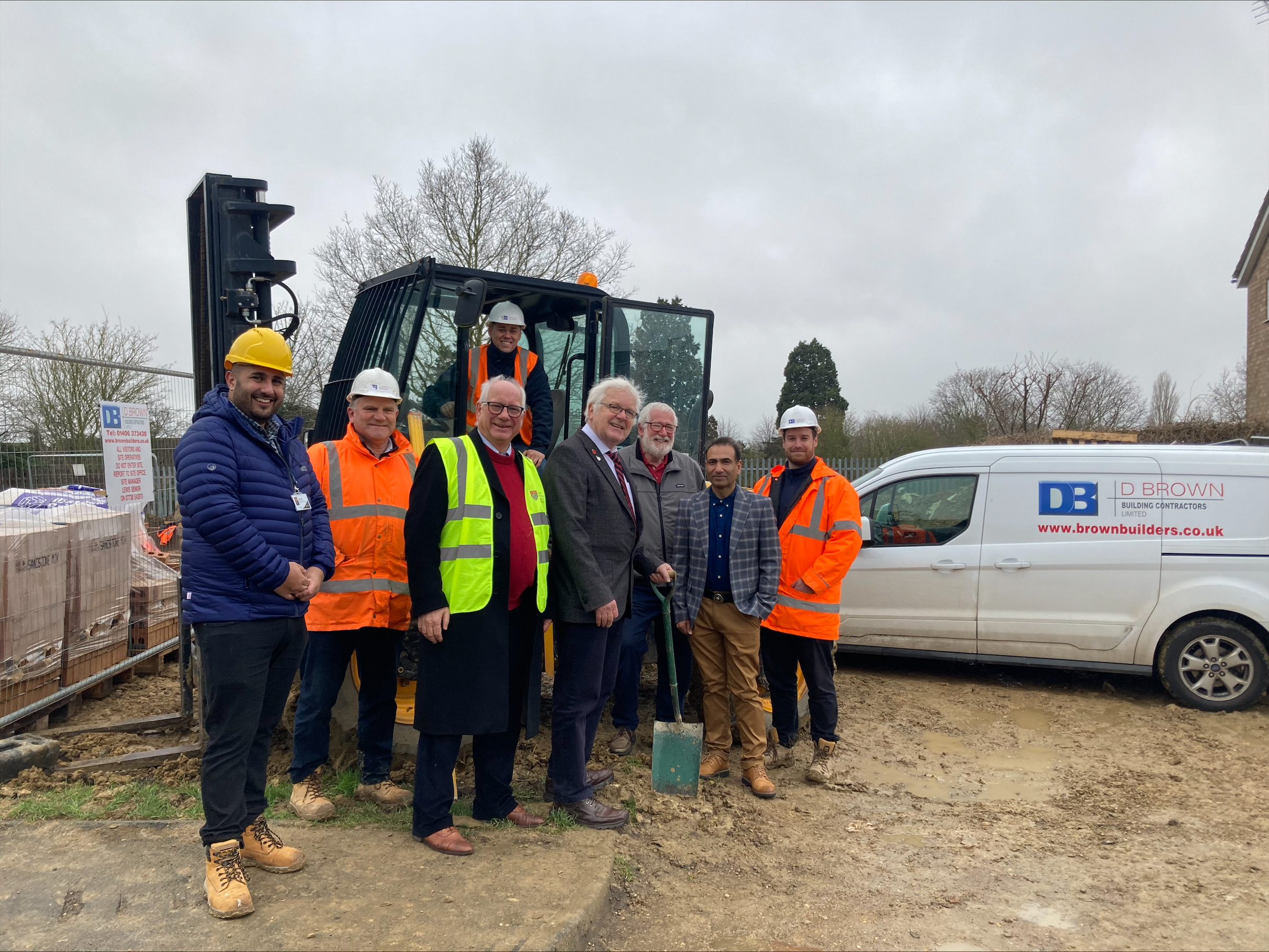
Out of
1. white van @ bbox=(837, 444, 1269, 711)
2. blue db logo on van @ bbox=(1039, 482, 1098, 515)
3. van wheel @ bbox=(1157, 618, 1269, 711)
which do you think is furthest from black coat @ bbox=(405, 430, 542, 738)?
van wheel @ bbox=(1157, 618, 1269, 711)

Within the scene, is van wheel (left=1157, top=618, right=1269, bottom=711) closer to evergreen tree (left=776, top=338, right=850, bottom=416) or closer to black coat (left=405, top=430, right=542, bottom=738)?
black coat (left=405, top=430, right=542, bottom=738)

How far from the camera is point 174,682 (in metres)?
6.80

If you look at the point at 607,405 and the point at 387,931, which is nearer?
the point at 387,931

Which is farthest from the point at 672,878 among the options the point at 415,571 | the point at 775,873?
the point at 415,571

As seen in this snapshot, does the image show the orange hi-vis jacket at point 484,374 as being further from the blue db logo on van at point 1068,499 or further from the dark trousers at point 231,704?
the blue db logo on van at point 1068,499

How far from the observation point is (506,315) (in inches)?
199

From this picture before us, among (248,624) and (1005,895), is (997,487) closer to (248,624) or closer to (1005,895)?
(1005,895)

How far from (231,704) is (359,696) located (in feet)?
3.95

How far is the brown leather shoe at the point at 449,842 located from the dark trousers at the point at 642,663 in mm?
1499

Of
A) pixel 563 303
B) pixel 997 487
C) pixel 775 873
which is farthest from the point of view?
pixel 997 487

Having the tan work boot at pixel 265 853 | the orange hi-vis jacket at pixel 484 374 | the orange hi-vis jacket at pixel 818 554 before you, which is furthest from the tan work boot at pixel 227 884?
the orange hi-vis jacket at pixel 818 554

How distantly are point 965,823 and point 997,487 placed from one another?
3.10 metres

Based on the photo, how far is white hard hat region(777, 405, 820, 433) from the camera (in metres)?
4.96

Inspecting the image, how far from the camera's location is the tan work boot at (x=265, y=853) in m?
3.29
